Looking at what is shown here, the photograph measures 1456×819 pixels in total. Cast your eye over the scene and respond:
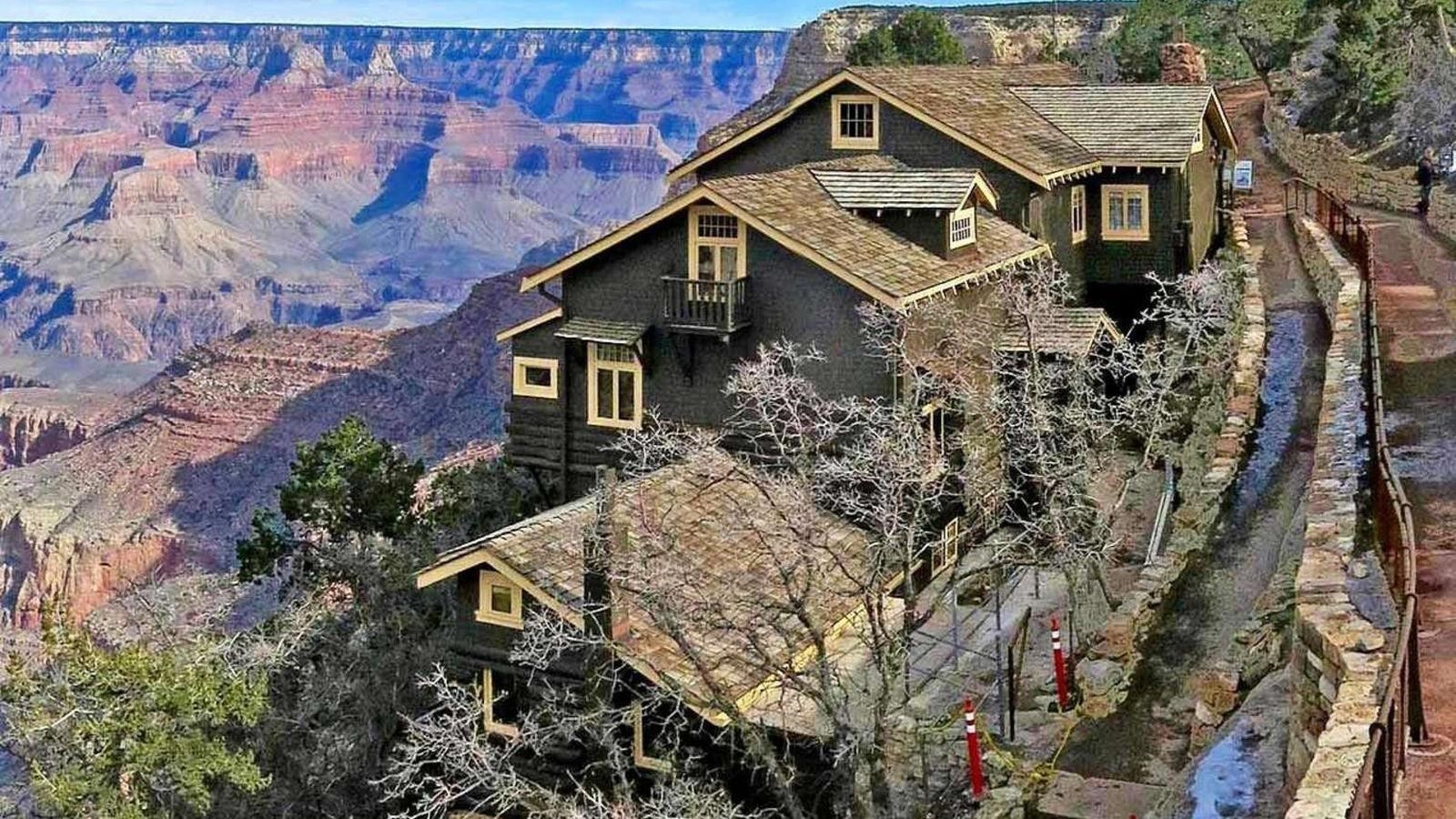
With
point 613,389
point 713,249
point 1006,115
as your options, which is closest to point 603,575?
point 713,249

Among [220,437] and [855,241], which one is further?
[220,437]

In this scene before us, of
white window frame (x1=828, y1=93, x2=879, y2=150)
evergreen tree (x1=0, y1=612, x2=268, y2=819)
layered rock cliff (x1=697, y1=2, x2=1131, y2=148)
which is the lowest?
evergreen tree (x1=0, y1=612, x2=268, y2=819)

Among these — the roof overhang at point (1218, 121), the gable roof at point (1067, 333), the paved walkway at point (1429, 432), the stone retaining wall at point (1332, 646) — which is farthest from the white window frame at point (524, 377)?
the roof overhang at point (1218, 121)

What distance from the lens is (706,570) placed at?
2583 cm

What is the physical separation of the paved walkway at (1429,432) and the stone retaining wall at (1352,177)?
45.9 inches

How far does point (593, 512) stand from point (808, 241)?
7.17 metres

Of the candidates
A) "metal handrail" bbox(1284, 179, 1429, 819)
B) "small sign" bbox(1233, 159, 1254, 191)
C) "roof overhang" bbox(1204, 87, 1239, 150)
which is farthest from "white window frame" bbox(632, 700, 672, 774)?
"small sign" bbox(1233, 159, 1254, 191)

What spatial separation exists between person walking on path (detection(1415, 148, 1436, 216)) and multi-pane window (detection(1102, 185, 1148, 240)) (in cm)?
1243

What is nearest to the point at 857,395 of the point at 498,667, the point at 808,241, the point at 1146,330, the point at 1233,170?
the point at 808,241

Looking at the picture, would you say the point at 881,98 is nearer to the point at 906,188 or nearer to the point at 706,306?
the point at 906,188

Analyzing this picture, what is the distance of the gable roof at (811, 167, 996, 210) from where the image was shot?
107 ft

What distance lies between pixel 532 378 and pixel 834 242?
25.5ft

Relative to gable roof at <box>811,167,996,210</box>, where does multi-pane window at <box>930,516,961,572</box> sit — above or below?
below

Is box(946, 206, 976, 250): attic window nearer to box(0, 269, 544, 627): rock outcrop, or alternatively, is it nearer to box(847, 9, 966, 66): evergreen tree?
box(847, 9, 966, 66): evergreen tree
